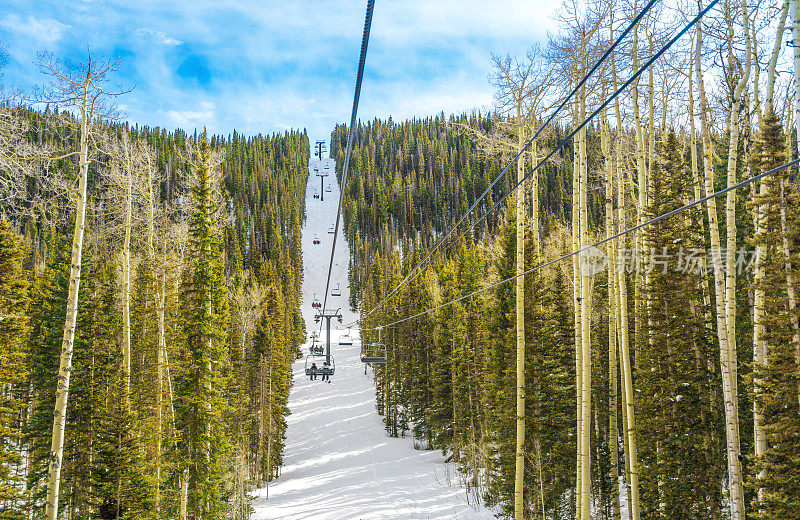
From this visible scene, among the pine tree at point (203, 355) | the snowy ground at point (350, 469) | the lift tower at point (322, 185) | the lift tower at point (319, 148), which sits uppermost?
the lift tower at point (319, 148)

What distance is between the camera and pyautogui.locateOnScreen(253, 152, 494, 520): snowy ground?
75.5ft

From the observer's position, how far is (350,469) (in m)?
31.0

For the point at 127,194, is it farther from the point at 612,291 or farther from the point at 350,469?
the point at 350,469

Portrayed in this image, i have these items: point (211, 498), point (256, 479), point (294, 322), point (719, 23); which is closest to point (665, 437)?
point (719, 23)

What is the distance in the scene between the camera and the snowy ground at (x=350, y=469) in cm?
2302

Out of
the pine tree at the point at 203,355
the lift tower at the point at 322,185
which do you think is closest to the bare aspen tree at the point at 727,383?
the pine tree at the point at 203,355

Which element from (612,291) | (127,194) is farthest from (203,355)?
(612,291)

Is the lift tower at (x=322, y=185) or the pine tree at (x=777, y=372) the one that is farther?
the lift tower at (x=322, y=185)

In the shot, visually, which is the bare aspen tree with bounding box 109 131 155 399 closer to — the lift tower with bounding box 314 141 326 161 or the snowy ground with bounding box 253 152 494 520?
the snowy ground with bounding box 253 152 494 520

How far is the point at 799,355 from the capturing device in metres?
8.81

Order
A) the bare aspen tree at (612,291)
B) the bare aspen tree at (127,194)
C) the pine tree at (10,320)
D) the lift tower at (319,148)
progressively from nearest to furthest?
1. the bare aspen tree at (612,291)
2. the pine tree at (10,320)
3. the bare aspen tree at (127,194)
4. the lift tower at (319,148)

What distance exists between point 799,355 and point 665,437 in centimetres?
565

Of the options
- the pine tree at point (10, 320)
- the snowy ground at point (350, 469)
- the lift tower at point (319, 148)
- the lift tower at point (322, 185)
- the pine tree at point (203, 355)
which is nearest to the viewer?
the pine tree at point (10, 320)

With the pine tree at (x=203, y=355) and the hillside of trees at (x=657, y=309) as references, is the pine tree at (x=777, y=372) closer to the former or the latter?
the hillside of trees at (x=657, y=309)
